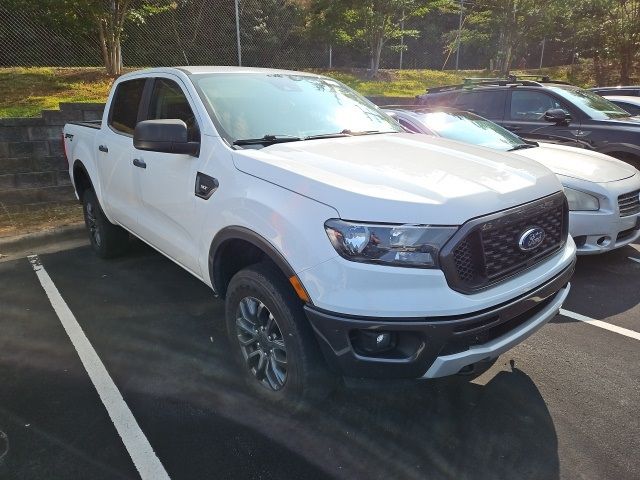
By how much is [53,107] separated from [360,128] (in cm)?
643

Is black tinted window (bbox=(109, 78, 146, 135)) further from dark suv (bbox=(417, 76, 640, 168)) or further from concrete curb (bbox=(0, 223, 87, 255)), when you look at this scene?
dark suv (bbox=(417, 76, 640, 168))

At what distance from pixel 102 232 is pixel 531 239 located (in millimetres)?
4153

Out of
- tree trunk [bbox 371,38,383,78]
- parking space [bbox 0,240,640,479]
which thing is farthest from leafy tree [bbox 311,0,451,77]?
parking space [bbox 0,240,640,479]

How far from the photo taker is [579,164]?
482 centimetres

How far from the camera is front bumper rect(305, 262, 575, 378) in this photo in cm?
212

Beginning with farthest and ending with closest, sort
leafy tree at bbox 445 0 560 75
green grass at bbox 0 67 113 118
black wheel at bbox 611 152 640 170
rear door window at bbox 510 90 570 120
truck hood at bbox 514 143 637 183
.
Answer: leafy tree at bbox 445 0 560 75 → green grass at bbox 0 67 113 118 → rear door window at bbox 510 90 570 120 → black wheel at bbox 611 152 640 170 → truck hood at bbox 514 143 637 183

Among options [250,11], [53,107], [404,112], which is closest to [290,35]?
[250,11]

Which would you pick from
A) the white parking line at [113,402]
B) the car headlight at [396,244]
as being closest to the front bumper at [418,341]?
the car headlight at [396,244]

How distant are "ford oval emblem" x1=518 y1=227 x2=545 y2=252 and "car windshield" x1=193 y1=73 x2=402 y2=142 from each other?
1445 millimetres

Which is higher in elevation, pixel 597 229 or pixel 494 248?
pixel 494 248

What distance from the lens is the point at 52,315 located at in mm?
3949

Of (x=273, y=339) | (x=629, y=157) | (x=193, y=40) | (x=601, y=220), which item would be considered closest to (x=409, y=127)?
(x=601, y=220)

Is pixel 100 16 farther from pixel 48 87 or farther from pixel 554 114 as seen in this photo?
pixel 554 114

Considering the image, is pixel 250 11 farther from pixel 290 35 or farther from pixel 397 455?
pixel 397 455
